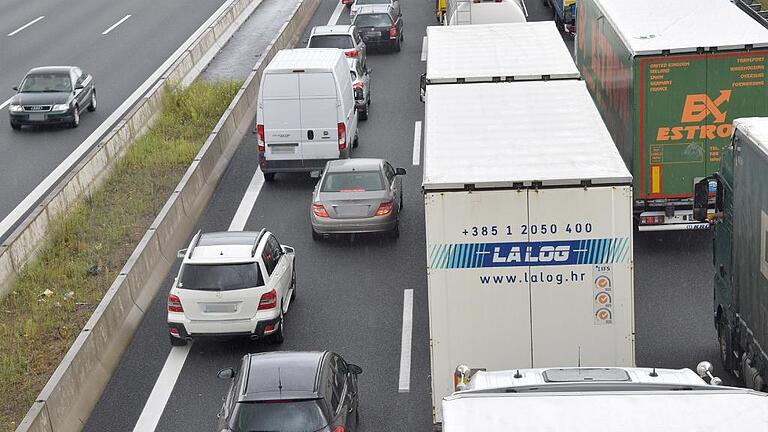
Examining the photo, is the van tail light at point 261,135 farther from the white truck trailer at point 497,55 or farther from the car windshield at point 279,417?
the car windshield at point 279,417

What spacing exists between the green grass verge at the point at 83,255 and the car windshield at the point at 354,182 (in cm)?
345

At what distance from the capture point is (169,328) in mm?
18406

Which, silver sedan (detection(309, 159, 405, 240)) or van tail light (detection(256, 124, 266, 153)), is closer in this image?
silver sedan (detection(309, 159, 405, 240))

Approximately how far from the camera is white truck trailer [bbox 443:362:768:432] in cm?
830

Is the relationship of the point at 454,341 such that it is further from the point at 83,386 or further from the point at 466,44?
the point at 466,44

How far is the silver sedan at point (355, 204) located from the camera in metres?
22.7

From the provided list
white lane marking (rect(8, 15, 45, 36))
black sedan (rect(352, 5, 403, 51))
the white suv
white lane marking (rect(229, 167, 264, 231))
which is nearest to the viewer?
the white suv

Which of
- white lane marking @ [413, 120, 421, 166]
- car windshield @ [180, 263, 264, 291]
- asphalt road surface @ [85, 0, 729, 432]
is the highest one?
car windshield @ [180, 263, 264, 291]

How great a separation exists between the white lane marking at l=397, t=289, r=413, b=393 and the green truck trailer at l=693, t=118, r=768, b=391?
408 centimetres

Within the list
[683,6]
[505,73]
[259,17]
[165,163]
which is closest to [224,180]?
[165,163]

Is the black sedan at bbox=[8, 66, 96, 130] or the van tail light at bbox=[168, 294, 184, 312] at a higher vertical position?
the van tail light at bbox=[168, 294, 184, 312]

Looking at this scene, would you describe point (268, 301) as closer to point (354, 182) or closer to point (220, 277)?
point (220, 277)

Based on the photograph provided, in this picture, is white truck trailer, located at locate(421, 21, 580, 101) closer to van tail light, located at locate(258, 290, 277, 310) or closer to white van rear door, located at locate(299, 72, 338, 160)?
white van rear door, located at locate(299, 72, 338, 160)

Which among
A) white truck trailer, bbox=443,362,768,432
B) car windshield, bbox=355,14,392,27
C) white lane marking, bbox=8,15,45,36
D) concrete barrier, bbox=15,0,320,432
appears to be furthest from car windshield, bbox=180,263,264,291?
white lane marking, bbox=8,15,45,36
